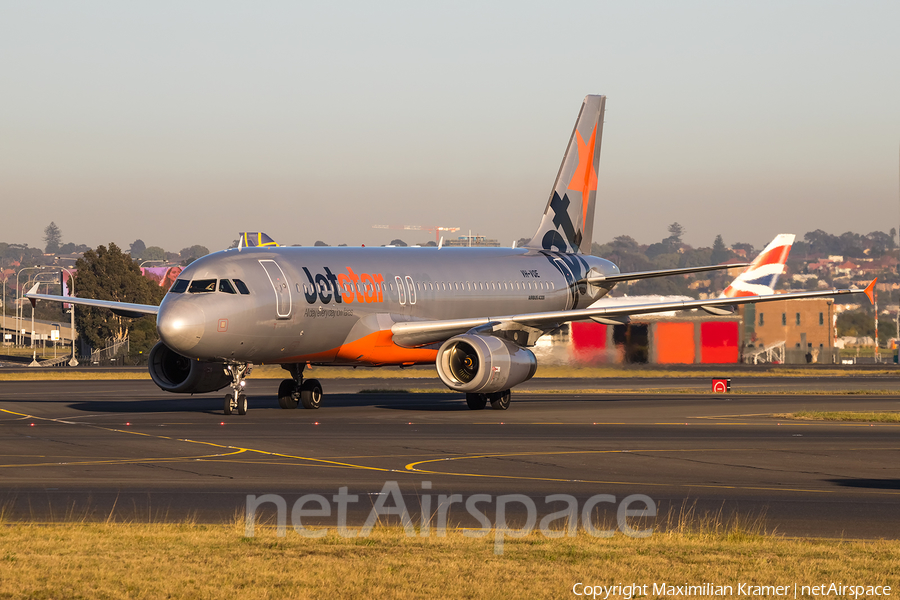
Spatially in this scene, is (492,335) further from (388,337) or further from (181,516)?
(181,516)

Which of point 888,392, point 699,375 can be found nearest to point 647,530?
point 888,392

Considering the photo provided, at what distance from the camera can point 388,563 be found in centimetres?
1185

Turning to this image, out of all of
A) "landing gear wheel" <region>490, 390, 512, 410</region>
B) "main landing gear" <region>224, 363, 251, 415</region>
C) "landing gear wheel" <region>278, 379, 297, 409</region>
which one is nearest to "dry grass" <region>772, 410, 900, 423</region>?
"landing gear wheel" <region>490, 390, 512, 410</region>

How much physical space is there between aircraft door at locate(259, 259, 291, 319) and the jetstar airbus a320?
40 mm

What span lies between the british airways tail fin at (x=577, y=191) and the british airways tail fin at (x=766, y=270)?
2633 centimetres

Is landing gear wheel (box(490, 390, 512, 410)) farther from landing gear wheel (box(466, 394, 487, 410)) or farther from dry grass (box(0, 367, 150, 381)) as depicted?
dry grass (box(0, 367, 150, 381))

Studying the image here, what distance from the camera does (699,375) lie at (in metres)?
66.4

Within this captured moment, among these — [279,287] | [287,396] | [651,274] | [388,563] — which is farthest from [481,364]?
[388,563]

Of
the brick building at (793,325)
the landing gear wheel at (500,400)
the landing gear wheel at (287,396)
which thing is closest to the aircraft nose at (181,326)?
the landing gear wheel at (287,396)

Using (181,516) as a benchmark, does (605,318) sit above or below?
above

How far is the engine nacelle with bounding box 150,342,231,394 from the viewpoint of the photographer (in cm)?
3591

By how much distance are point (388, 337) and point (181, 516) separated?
2212 centimetres

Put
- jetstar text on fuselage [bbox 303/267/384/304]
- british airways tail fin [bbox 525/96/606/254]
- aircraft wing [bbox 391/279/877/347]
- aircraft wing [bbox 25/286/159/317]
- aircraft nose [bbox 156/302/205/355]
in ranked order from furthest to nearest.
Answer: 1. british airways tail fin [bbox 525/96/606/254]
2. aircraft wing [bbox 25/286/159/317]
3. aircraft wing [bbox 391/279/877/347]
4. jetstar text on fuselage [bbox 303/267/384/304]
5. aircraft nose [bbox 156/302/205/355]

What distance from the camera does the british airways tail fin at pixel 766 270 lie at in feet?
246
